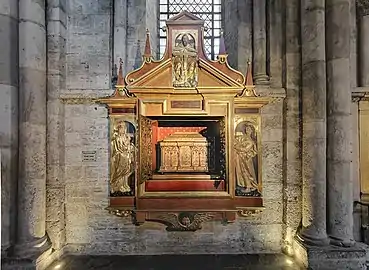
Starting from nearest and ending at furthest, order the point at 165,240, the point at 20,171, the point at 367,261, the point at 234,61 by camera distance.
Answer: the point at 20,171, the point at 367,261, the point at 165,240, the point at 234,61

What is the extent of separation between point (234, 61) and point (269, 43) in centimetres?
60

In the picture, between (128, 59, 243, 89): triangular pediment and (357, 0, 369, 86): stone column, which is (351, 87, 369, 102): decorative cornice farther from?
(128, 59, 243, 89): triangular pediment

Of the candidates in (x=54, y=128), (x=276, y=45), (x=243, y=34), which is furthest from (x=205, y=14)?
(x=54, y=128)

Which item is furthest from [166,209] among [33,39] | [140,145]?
[33,39]

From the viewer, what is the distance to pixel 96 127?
4.89 metres

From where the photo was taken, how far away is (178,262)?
177 inches

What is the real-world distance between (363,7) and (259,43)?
1618 mm

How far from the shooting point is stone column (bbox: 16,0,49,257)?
13.7 ft

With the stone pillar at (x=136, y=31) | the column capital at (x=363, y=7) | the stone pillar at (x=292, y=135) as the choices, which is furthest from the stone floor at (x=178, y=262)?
the column capital at (x=363, y=7)

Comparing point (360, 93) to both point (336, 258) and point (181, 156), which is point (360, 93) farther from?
point (181, 156)

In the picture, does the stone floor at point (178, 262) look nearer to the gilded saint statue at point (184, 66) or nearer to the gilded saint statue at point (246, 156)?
the gilded saint statue at point (246, 156)

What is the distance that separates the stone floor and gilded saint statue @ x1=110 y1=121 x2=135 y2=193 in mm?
1016

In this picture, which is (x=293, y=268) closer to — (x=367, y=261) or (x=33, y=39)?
(x=367, y=261)

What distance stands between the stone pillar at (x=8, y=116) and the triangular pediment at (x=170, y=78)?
1.53 metres
